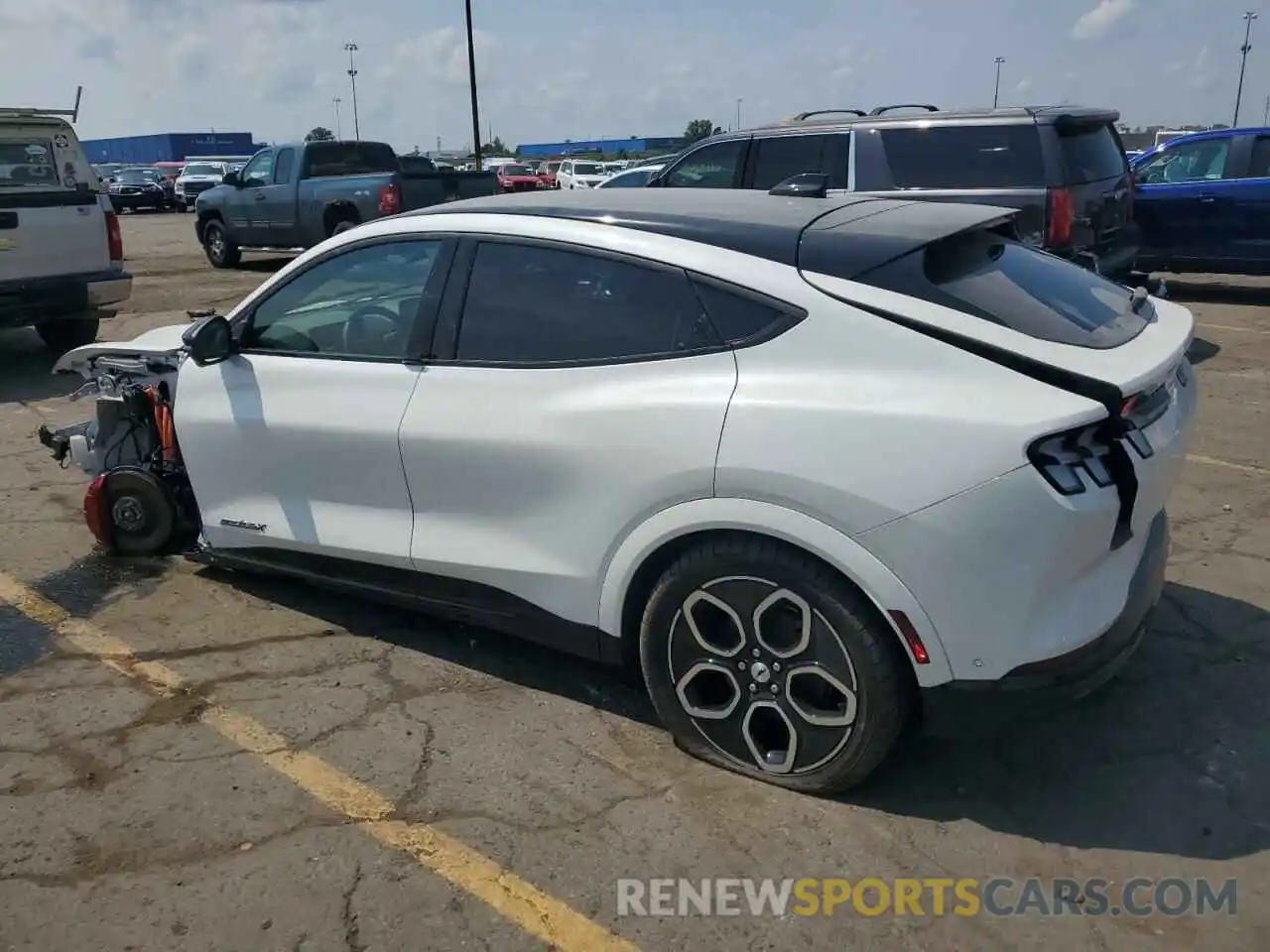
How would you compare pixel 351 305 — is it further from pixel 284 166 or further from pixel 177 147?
pixel 177 147

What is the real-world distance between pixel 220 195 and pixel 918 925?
57.9 feet

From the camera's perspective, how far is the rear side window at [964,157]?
8.04 m

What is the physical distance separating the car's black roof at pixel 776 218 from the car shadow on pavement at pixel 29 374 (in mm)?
5528

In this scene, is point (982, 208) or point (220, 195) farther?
point (220, 195)

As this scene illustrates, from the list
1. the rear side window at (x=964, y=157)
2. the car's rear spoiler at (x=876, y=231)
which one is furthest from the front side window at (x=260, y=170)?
the car's rear spoiler at (x=876, y=231)

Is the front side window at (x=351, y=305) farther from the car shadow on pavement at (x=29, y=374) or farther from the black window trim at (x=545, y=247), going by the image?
the car shadow on pavement at (x=29, y=374)

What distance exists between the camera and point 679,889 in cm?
274

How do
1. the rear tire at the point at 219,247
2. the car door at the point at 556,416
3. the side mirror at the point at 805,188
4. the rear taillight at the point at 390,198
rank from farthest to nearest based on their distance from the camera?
1. the rear tire at the point at 219,247
2. the rear taillight at the point at 390,198
3. the side mirror at the point at 805,188
4. the car door at the point at 556,416

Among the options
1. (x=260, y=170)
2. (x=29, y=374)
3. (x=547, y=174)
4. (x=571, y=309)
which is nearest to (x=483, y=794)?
(x=571, y=309)

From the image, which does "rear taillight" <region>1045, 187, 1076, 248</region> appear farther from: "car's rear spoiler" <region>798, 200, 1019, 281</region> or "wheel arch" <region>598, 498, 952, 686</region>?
"wheel arch" <region>598, 498, 952, 686</region>

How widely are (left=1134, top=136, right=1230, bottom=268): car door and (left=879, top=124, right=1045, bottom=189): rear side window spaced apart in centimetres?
406

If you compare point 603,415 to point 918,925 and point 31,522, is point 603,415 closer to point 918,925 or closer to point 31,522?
point 918,925

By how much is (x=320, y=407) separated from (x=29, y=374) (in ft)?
23.0

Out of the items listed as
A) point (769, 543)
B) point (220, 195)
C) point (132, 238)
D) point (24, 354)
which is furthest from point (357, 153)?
point (769, 543)
